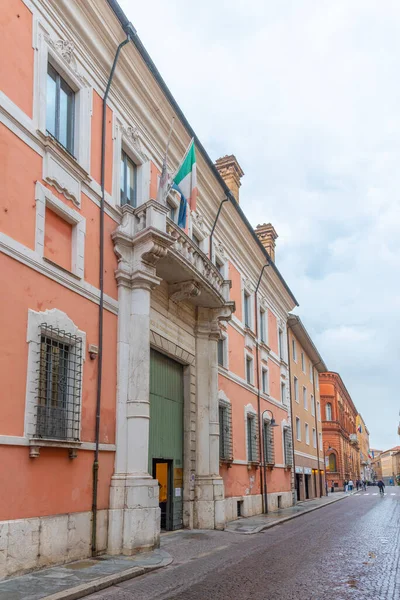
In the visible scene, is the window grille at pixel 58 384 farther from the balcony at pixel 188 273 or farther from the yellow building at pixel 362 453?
the yellow building at pixel 362 453

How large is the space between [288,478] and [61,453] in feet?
69.3

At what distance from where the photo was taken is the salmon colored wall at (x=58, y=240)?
1103 cm

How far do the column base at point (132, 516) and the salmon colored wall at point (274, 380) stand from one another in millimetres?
16148

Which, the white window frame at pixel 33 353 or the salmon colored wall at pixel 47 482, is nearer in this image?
the salmon colored wall at pixel 47 482

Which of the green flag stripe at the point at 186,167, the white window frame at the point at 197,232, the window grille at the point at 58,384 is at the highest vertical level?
the green flag stripe at the point at 186,167

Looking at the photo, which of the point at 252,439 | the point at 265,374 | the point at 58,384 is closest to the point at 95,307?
the point at 58,384

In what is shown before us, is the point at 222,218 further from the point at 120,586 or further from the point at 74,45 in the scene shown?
the point at 120,586

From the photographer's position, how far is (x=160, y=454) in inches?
603

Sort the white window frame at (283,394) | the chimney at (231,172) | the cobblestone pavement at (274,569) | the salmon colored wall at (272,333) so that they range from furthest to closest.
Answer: the white window frame at (283,394) < the salmon colored wall at (272,333) < the chimney at (231,172) < the cobblestone pavement at (274,569)

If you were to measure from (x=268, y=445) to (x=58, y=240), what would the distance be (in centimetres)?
1760

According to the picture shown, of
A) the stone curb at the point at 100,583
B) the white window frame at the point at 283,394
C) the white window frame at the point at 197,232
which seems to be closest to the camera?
the stone curb at the point at 100,583

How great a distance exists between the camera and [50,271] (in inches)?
420

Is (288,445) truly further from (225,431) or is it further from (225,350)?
(225,350)

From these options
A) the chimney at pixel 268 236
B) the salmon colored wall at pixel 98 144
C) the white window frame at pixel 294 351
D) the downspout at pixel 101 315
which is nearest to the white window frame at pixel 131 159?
the salmon colored wall at pixel 98 144
